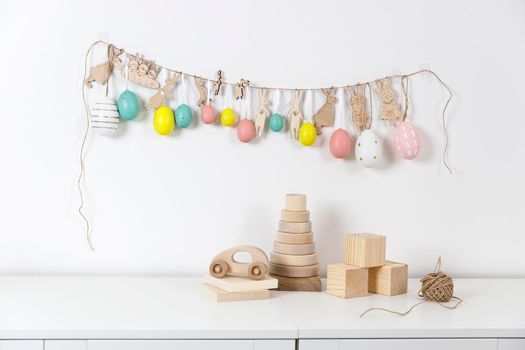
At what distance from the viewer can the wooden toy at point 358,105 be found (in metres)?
1.66

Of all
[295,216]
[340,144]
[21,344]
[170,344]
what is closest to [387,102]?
[340,144]

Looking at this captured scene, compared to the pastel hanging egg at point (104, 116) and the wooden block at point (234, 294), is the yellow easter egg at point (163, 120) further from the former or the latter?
the wooden block at point (234, 294)

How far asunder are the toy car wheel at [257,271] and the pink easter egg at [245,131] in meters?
0.37

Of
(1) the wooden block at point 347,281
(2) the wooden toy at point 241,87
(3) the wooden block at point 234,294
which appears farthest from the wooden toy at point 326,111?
(3) the wooden block at point 234,294

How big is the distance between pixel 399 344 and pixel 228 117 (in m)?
0.75

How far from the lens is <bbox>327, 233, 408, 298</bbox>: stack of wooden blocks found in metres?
1.44

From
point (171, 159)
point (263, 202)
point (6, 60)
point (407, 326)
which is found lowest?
point (407, 326)

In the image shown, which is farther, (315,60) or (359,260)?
(315,60)

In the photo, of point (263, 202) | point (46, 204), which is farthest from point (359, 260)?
point (46, 204)

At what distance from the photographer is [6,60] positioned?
5.15 ft

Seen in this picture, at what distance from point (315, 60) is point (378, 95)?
210mm

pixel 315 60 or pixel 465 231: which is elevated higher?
pixel 315 60

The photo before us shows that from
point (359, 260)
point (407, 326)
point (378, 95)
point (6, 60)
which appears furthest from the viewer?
point (378, 95)

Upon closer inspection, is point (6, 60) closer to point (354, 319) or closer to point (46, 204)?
point (46, 204)
